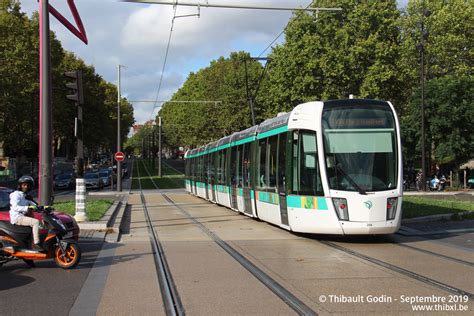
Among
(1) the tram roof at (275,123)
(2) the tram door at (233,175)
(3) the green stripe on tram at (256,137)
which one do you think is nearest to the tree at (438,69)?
(3) the green stripe on tram at (256,137)

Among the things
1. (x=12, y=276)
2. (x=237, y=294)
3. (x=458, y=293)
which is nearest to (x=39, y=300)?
(x=12, y=276)

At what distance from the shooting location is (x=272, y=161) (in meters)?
14.5

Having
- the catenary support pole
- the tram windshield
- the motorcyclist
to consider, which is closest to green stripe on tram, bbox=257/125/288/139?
the tram windshield

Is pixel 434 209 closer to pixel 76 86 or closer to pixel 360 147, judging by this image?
pixel 360 147

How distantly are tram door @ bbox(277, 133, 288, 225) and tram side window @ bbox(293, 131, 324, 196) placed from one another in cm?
74

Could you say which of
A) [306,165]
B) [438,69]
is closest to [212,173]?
[306,165]

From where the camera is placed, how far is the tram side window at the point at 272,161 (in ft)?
46.6

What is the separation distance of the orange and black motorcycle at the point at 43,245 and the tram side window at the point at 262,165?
711 centimetres

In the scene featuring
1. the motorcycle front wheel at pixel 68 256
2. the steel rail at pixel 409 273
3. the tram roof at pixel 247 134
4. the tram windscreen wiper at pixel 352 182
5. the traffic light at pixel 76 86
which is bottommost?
the steel rail at pixel 409 273

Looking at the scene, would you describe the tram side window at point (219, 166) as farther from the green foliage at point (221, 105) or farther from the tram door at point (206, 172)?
the green foliage at point (221, 105)

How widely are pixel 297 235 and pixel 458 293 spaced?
22.4 ft

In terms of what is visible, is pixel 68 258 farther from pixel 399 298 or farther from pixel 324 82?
pixel 324 82

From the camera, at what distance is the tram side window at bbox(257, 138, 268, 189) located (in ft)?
50.3

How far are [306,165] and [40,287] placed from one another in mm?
6407
